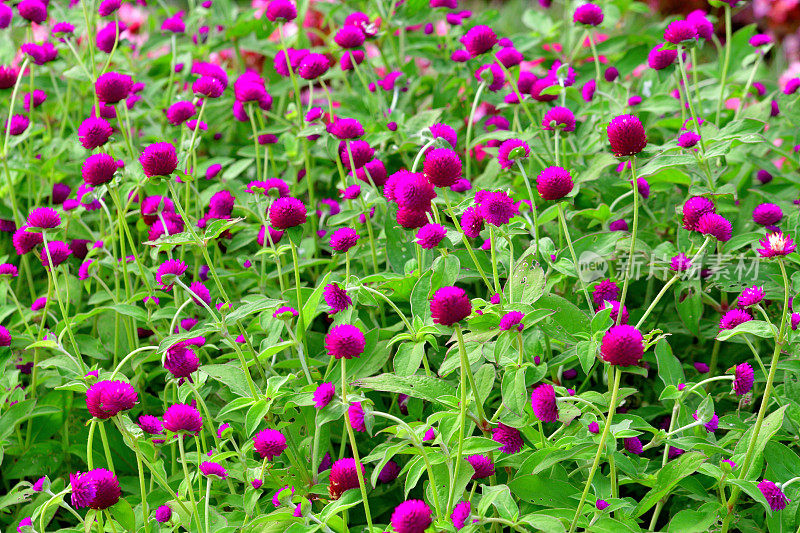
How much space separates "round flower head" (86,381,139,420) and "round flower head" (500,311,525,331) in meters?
0.61

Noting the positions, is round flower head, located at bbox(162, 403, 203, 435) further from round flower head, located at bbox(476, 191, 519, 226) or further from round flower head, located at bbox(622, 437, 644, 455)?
round flower head, located at bbox(622, 437, 644, 455)

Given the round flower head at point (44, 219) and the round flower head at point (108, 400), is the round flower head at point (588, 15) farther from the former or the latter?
the round flower head at point (108, 400)

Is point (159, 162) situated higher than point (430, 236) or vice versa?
point (159, 162)

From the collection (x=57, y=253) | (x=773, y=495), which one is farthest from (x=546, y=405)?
(x=57, y=253)

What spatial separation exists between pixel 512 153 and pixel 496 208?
0.42 m

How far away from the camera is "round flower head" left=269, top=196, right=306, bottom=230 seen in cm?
Result: 148

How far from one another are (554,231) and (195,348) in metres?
0.89

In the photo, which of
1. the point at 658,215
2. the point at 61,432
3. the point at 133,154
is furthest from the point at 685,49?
the point at 61,432

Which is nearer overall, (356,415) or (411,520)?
(411,520)

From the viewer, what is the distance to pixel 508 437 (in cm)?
146

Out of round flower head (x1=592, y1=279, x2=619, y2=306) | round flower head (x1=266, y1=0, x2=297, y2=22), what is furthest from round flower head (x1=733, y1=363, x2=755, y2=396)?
round flower head (x1=266, y1=0, x2=297, y2=22)

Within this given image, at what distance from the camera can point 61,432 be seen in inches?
75.4

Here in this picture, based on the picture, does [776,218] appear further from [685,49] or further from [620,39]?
[620,39]

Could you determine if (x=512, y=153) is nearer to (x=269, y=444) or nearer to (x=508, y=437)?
(x=508, y=437)
